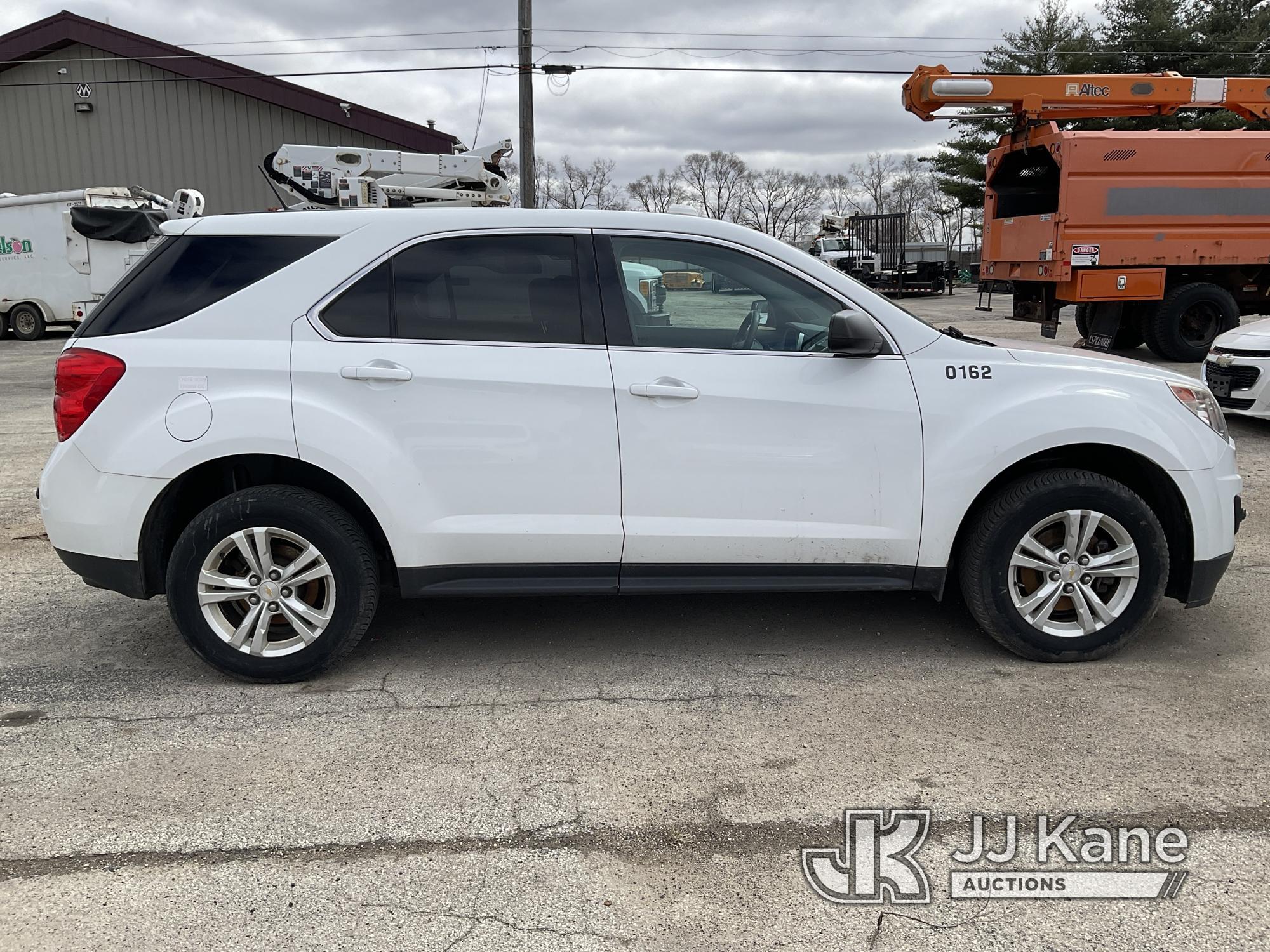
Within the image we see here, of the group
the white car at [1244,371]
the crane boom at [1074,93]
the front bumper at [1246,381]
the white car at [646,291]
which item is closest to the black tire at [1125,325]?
the crane boom at [1074,93]

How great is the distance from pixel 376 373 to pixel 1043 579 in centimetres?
276

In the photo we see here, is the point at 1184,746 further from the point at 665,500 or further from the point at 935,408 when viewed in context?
the point at 665,500

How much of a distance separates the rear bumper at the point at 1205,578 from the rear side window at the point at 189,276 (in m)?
3.73

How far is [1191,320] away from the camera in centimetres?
1399

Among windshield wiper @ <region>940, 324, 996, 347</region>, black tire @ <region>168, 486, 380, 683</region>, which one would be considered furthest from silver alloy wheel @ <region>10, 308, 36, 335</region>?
windshield wiper @ <region>940, 324, 996, 347</region>

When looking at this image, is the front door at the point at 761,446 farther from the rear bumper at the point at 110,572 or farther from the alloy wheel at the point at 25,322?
the alloy wheel at the point at 25,322

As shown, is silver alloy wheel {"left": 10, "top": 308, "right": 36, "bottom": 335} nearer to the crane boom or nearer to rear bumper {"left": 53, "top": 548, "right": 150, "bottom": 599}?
the crane boom

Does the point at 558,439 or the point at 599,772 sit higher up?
the point at 558,439

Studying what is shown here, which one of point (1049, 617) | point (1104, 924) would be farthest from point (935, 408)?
point (1104, 924)

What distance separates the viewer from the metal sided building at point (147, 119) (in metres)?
26.6

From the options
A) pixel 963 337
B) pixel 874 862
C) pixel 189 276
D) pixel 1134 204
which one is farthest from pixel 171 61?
pixel 874 862

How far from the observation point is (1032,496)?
156 inches

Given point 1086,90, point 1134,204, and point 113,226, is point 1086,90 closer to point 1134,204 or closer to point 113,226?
point 1134,204

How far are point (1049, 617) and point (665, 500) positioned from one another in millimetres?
1675
